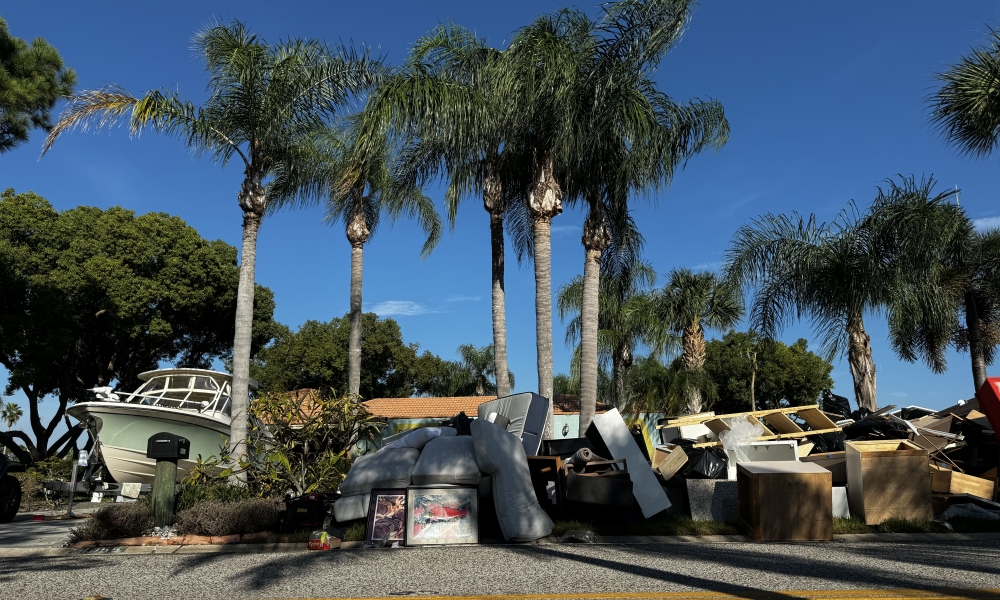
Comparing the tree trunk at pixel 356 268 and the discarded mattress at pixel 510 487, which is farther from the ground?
the tree trunk at pixel 356 268

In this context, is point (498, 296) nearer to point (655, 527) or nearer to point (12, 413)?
point (655, 527)

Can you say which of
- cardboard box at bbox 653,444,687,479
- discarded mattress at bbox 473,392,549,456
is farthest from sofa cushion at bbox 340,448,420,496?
cardboard box at bbox 653,444,687,479

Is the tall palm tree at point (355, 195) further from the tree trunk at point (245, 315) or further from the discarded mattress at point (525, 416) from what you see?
the discarded mattress at point (525, 416)

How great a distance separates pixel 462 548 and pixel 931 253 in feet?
42.7

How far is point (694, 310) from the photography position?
28.2m

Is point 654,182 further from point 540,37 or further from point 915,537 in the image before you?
point 915,537

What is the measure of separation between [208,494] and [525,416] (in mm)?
5019

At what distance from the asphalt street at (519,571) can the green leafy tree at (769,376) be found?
38.6 m

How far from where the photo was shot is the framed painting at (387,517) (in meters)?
8.36

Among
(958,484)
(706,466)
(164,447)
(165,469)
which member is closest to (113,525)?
(165,469)

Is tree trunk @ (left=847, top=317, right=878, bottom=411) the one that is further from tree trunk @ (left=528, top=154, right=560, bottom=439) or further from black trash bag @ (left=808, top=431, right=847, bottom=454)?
tree trunk @ (left=528, top=154, right=560, bottom=439)

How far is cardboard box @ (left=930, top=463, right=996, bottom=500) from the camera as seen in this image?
1011cm

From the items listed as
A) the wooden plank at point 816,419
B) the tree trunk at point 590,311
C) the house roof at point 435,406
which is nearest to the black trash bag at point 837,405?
the wooden plank at point 816,419

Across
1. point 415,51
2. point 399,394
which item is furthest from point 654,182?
point 399,394
